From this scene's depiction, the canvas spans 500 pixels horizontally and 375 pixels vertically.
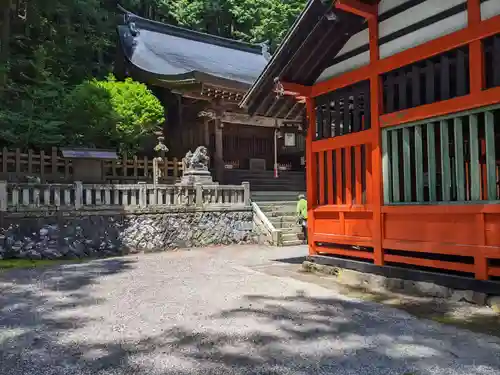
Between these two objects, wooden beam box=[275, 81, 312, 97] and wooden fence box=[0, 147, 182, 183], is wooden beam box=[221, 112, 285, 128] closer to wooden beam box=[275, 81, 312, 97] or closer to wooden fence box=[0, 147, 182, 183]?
wooden fence box=[0, 147, 182, 183]

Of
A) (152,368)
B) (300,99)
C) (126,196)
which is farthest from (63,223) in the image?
(152,368)

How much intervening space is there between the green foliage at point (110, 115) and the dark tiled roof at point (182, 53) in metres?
1.68

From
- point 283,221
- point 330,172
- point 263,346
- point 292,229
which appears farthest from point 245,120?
point 263,346

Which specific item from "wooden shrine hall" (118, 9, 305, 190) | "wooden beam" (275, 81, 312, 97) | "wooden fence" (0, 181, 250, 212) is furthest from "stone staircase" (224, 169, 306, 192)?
"wooden beam" (275, 81, 312, 97)

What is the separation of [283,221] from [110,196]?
19.5ft

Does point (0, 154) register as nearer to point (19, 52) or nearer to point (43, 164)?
point (43, 164)

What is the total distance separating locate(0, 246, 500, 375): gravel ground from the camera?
3.65 m

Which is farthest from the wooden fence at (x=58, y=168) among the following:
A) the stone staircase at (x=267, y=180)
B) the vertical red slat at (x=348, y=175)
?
the vertical red slat at (x=348, y=175)

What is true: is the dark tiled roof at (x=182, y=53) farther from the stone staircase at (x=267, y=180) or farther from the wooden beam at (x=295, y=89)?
the wooden beam at (x=295, y=89)

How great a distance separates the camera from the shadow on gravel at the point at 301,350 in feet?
11.7

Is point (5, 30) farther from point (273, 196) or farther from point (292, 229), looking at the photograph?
point (292, 229)

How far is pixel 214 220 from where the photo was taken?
13539 mm

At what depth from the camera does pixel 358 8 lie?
671 centimetres

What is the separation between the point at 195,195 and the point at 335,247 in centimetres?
619
